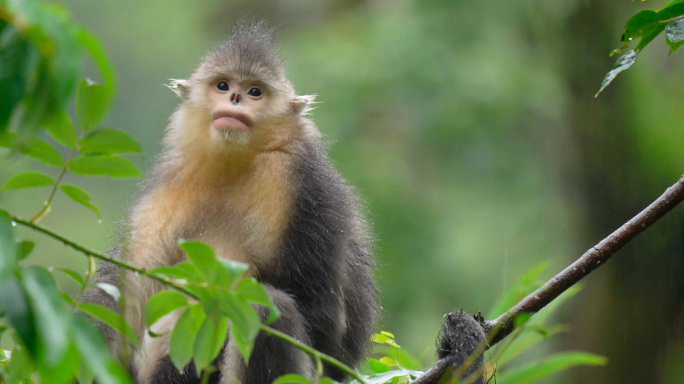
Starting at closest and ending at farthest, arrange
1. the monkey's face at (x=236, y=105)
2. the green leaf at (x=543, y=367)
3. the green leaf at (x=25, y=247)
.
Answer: the green leaf at (x=25, y=247)
the green leaf at (x=543, y=367)
the monkey's face at (x=236, y=105)

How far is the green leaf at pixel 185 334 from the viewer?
1.15 metres

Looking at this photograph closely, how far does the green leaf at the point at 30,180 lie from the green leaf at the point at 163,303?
0.20 m

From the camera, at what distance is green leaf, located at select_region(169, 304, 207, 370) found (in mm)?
1153

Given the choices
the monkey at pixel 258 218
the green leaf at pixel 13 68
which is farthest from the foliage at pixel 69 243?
the monkey at pixel 258 218

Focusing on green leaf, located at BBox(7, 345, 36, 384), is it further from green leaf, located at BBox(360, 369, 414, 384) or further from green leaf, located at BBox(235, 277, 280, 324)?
green leaf, located at BBox(360, 369, 414, 384)

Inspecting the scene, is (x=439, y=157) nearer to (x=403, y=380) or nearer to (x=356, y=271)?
(x=356, y=271)

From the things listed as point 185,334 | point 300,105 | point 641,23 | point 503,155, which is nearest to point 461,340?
point 641,23

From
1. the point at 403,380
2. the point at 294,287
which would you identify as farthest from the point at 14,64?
the point at 294,287

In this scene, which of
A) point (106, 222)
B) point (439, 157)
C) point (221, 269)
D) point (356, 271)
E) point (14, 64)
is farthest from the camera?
point (106, 222)

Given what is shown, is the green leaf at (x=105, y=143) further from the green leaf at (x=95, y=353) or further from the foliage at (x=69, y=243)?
the green leaf at (x=95, y=353)

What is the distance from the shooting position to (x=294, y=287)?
2715 mm

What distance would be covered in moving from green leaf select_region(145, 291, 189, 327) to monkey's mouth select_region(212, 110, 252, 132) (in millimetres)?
1771

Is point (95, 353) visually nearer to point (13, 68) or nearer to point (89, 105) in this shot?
point (13, 68)

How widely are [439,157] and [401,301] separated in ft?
4.18
